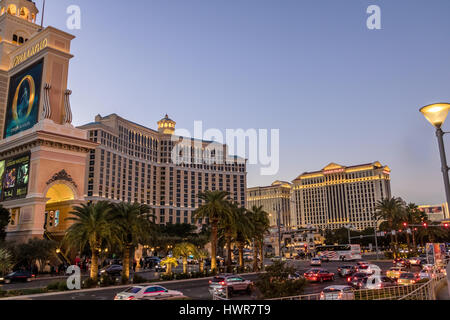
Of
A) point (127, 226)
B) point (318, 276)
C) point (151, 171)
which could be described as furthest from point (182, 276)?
point (151, 171)

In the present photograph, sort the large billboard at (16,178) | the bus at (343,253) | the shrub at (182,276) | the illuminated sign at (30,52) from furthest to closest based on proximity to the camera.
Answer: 1. the bus at (343,253)
2. the illuminated sign at (30,52)
3. the large billboard at (16,178)
4. the shrub at (182,276)

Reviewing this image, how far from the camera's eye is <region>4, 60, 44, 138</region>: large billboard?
61.3m

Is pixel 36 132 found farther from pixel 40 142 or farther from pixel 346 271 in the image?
pixel 346 271

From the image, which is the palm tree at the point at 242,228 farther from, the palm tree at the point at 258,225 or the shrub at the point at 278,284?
the shrub at the point at 278,284

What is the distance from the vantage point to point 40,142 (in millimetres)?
54125

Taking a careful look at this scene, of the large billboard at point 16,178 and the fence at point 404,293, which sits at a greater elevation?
the large billboard at point 16,178

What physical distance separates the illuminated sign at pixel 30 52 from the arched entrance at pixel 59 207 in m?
23.0

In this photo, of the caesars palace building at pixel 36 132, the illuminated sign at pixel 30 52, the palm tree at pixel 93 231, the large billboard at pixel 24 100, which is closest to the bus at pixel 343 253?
the caesars palace building at pixel 36 132

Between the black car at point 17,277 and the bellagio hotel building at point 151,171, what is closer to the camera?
the black car at point 17,277

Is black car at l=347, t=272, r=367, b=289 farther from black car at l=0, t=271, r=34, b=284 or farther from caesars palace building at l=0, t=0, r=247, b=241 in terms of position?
black car at l=0, t=271, r=34, b=284

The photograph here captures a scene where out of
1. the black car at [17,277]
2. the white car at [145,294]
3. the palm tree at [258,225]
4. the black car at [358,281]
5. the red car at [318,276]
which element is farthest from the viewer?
the palm tree at [258,225]

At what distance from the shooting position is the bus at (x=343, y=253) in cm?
7519

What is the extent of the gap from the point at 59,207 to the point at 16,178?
7.50 meters
